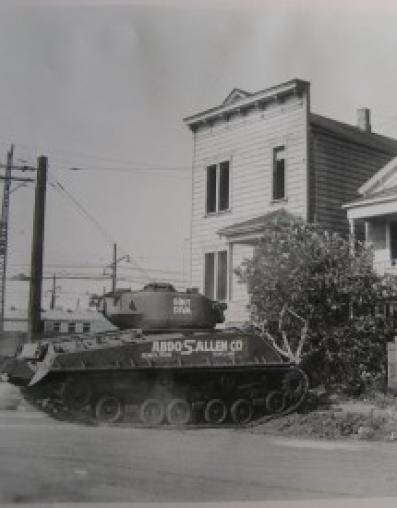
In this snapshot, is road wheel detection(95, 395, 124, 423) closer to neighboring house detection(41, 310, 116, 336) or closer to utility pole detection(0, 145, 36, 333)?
utility pole detection(0, 145, 36, 333)

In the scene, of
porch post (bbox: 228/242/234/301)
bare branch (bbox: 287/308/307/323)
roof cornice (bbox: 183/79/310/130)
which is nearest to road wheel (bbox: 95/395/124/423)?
bare branch (bbox: 287/308/307/323)

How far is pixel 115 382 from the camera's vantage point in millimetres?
11789

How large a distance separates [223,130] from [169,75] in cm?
1001

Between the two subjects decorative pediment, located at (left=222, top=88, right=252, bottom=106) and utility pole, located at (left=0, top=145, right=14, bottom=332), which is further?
decorative pediment, located at (left=222, top=88, right=252, bottom=106)

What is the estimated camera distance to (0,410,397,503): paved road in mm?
6812

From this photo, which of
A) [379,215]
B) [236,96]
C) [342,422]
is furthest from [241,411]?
[236,96]

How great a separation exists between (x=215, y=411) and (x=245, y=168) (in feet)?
24.7

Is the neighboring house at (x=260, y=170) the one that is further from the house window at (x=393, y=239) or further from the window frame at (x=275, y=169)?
the house window at (x=393, y=239)

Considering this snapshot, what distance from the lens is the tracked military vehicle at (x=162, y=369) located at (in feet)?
38.3

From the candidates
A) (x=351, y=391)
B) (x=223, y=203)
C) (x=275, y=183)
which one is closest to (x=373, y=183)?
(x=275, y=183)

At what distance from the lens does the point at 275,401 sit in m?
12.5

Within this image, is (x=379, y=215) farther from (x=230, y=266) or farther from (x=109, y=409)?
(x=109, y=409)

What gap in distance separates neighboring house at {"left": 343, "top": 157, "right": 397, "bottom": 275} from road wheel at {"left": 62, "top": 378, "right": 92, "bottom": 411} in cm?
697

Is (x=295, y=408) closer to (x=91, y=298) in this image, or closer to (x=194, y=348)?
(x=194, y=348)
